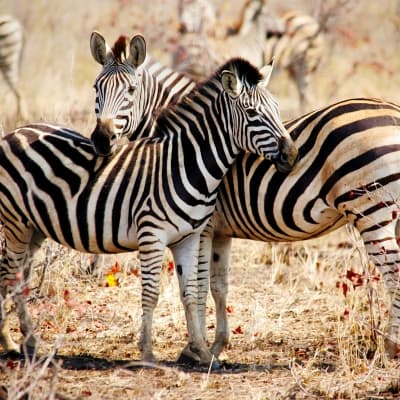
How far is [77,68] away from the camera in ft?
62.0

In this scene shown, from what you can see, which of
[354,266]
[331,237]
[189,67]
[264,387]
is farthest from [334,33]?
[264,387]

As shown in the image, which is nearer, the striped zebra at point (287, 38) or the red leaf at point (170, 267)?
the red leaf at point (170, 267)

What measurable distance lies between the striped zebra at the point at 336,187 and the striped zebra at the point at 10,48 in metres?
9.40

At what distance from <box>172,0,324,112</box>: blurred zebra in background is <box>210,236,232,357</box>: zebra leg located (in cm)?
631

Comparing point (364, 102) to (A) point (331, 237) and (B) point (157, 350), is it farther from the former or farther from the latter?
(A) point (331, 237)

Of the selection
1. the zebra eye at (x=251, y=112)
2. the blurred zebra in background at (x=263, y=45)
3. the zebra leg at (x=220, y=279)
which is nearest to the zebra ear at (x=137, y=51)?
the zebra eye at (x=251, y=112)

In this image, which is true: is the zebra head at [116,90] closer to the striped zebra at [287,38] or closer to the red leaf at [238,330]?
the red leaf at [238,330]

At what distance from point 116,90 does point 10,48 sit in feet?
33.8

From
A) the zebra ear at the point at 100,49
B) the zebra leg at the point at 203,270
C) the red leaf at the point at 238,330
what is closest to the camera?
the zebra leg at the point at 203,270

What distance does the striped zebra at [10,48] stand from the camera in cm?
1579

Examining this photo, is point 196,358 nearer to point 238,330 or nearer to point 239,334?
point 238,330

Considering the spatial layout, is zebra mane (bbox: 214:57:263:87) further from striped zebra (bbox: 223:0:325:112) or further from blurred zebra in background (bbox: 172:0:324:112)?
striped zebra (bbox: 223:0:325:112)

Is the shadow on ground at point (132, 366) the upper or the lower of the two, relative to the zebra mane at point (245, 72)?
lower

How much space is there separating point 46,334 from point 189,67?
723 centimetres
